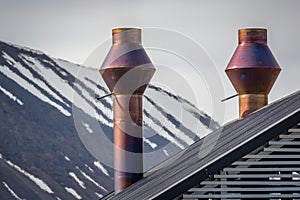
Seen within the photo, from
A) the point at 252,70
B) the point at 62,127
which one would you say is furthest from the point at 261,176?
the point at 62,127

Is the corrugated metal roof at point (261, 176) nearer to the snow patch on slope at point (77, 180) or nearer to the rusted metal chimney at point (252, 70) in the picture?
the rusted metal chimney at point (252, 70)

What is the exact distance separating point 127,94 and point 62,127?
69347mm

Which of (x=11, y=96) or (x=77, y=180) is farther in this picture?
(x=11, y=96)

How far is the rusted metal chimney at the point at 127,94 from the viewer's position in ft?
105

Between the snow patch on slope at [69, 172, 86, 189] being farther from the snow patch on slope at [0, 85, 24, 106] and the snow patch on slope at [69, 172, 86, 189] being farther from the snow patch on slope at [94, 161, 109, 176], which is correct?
the snow patch on slope at [0, 85, 24, 106]

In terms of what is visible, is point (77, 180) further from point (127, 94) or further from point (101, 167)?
point (127, 94)

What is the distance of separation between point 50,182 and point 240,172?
71.5 m

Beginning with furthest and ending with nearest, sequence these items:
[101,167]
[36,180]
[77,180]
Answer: [101,167] < [77,180] < [36,180]

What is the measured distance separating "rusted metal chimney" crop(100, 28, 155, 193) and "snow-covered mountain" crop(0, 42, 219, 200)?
5400 cm

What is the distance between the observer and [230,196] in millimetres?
18922

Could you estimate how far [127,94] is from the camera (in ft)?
108

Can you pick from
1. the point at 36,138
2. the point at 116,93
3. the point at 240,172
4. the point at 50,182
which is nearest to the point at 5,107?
the point at 36,138

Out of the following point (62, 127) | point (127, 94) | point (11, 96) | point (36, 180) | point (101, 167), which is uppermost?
point (11, 96)

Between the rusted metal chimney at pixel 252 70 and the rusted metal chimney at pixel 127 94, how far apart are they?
1.96 m
